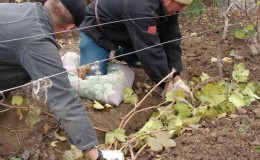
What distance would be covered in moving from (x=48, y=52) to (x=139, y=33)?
3.49 feet

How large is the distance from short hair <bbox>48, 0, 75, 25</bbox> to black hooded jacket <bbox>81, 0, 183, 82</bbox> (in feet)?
1.38

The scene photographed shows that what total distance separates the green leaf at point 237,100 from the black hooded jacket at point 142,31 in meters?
0.54

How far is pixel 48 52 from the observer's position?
2223mm

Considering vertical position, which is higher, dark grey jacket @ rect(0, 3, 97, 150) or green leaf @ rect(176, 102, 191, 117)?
dark grey jacket @ rect(0, 3, 97, 150)

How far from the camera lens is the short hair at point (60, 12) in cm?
240

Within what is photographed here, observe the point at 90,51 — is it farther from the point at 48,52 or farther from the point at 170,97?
the point at 48,52

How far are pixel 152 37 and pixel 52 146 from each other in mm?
1055

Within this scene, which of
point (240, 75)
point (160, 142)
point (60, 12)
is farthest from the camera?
point (240, 75)

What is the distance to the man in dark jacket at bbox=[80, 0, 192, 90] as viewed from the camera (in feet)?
10.2

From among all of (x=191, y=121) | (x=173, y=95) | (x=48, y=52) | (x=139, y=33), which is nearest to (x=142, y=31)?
(x=139, y=33)

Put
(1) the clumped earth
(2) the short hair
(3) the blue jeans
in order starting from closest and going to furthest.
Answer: (2) the short hair, (1) the clumped earth, (3) the blue jeans

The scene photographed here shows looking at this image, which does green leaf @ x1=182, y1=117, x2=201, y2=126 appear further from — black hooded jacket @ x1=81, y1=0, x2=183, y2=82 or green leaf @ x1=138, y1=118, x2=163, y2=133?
black hooded jacket @ x1=81, y1=0, x2=183, y2=82

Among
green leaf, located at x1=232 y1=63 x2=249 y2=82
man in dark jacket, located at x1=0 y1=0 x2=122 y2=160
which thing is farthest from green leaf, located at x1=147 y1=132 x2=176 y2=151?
green leaf, located at x1=232 y1=63 x2=249 y2=82

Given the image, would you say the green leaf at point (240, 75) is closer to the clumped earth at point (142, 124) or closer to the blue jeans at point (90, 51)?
the clumped earth at point (142, 124)
